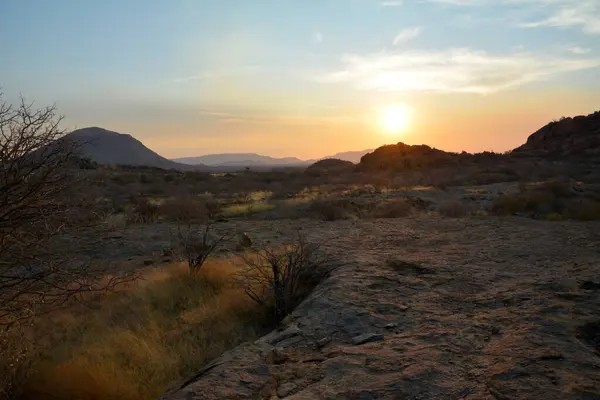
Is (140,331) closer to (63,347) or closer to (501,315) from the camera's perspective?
(63,347)

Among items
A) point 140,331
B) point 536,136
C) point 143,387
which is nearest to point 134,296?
point 140,331

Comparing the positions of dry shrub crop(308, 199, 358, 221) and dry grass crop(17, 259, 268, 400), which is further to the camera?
dry shrub crop(308, 199, 358, 221)

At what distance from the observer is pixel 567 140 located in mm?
51750

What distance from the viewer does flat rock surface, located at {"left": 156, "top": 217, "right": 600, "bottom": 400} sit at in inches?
124

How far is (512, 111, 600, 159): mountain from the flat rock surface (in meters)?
43.0

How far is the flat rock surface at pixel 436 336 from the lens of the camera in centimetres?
316

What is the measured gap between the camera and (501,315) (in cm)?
445

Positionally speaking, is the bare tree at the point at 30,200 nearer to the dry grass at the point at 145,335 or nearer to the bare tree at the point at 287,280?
the dry grass at the point at 145,335

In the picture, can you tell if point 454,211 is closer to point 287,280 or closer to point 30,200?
point 287,280

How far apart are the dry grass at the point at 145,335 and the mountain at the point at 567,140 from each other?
4489 cm

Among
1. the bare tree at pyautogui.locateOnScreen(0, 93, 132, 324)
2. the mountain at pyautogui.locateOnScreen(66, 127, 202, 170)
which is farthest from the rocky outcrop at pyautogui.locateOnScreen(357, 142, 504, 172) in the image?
the mountain at pyautogui.locateOnScreen(66, 127, 202, 170)

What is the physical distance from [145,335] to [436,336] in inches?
143

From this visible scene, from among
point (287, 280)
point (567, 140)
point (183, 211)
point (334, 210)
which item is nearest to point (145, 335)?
point (287, 280)

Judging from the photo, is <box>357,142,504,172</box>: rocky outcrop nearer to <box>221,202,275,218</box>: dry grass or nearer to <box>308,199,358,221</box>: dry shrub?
<box>221,202,275,218</box>: dry grass
